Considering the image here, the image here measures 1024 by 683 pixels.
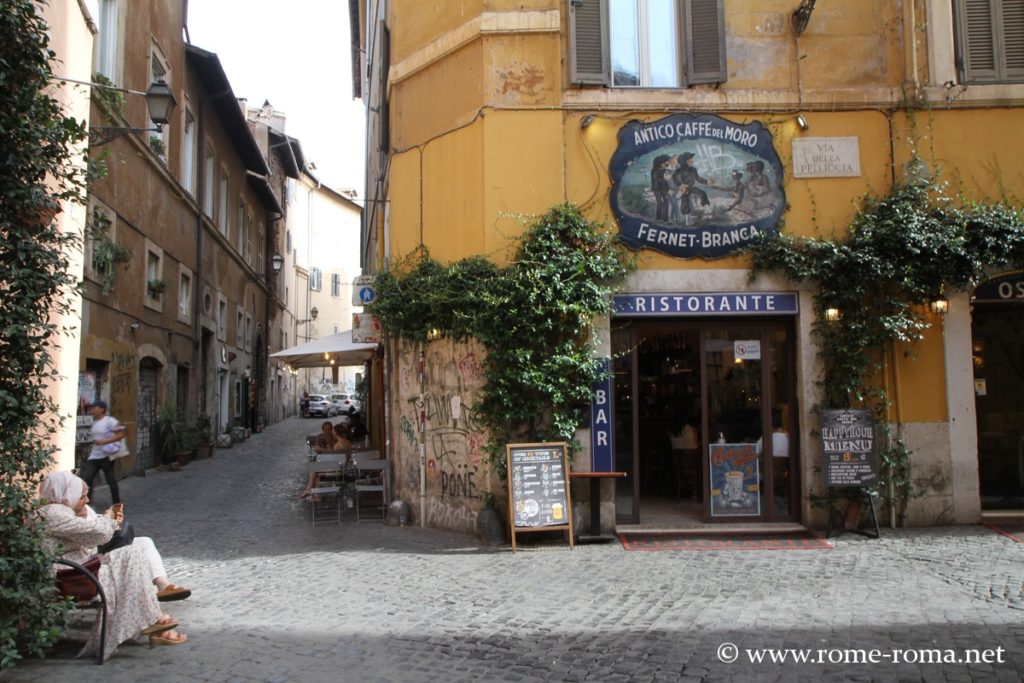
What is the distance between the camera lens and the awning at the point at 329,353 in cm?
1276

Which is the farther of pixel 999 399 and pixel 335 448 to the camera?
pixel 335 448

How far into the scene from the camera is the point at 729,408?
32.4 feet

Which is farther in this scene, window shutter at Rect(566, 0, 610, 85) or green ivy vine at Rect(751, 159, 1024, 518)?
window shutter at Rect(566, 0, 610, 85)

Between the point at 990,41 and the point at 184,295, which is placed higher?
the point at 990,41

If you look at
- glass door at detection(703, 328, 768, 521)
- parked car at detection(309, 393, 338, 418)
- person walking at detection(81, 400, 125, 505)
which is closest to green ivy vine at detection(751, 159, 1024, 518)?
glass door at detection(703, 328, 768, 521)

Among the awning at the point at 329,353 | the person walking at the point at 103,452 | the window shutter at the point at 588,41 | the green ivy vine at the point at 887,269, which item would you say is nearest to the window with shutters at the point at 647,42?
the window shutter at the point at 588,41

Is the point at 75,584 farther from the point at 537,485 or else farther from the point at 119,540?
the point at 537,485

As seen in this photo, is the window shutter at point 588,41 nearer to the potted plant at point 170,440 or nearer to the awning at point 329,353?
the awning at point 329,353

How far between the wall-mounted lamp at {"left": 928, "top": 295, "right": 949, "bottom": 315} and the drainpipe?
5.87 m

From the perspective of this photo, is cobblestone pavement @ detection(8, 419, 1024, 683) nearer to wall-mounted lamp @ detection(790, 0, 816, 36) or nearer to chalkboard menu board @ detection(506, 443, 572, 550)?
chalkboard menu board @ detection(506, 443, 572, 550)

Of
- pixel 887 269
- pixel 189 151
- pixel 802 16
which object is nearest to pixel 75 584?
pixel 887 269

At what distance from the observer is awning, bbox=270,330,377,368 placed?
502 inches

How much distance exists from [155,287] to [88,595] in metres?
12.9

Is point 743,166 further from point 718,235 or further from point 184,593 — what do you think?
point 184,593
